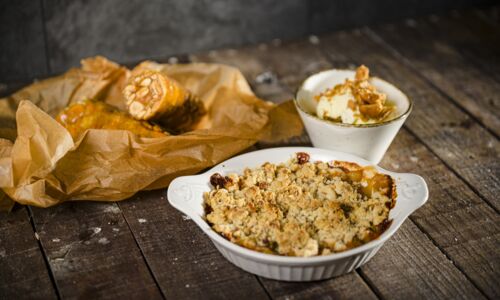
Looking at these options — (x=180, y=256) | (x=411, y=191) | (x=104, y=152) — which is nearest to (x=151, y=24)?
(x=104, y=152)

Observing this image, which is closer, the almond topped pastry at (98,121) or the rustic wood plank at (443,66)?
the almond topped pastry at (98,121)

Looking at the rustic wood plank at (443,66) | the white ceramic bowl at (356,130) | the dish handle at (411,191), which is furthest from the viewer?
the rustic wood plank at (443,66)

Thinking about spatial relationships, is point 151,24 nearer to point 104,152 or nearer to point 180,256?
point 104,152

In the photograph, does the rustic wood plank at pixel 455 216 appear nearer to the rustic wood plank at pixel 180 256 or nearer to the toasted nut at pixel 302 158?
the toasted nut at pixel 302 158

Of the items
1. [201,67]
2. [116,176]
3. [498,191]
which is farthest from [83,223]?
→ [498,191]

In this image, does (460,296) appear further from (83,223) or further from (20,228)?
(20,228)

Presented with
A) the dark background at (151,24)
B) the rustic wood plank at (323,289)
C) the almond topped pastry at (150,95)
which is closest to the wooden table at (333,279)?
the rustic wood plank at (323,289)

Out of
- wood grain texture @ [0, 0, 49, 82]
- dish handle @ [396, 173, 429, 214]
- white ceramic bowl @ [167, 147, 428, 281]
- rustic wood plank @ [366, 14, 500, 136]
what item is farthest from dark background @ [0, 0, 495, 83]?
dish handle @ [396, 173, 429, 214]
